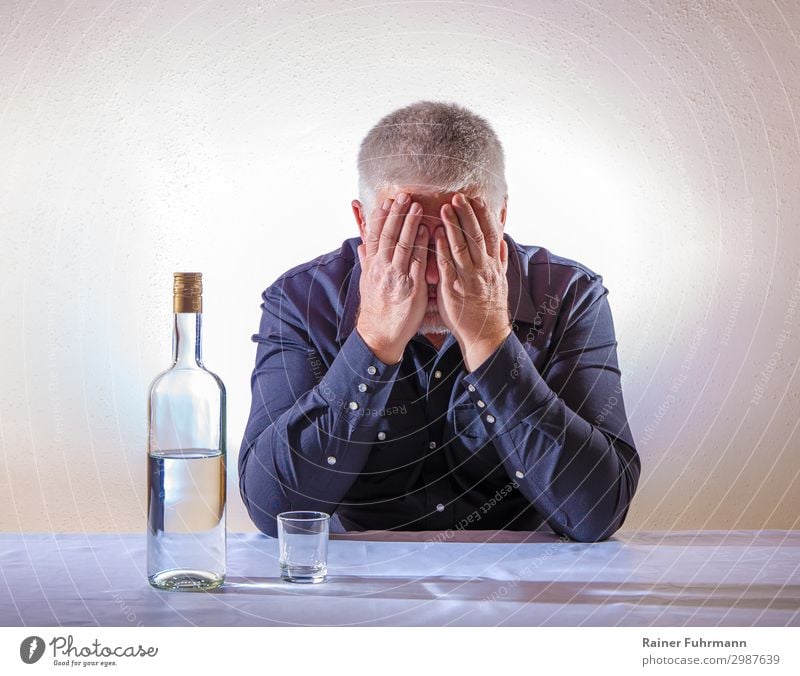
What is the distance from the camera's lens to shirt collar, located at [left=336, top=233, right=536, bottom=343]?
1097 mm

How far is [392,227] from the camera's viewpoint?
3.22 feet

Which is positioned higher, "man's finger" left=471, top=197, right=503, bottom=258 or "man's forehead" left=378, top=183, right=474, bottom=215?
"man's forehead" left=378, top=183, right=474, bottom=215

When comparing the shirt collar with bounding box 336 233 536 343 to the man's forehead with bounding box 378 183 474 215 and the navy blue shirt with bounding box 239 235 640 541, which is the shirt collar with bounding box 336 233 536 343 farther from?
the man's forehead with bounding box 378 183 474 215

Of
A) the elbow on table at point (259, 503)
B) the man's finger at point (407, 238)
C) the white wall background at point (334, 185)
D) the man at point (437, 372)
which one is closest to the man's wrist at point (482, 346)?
the man at point (437, 372)

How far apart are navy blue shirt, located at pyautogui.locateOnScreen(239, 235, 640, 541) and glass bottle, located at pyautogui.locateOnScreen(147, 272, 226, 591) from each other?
24cm

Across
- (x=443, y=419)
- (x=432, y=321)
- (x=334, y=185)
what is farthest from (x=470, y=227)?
(x=334, y=185)

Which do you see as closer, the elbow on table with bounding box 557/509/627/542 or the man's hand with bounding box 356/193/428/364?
the elbow on table with bounding box 557/509/627/542

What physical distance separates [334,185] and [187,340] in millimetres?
1058

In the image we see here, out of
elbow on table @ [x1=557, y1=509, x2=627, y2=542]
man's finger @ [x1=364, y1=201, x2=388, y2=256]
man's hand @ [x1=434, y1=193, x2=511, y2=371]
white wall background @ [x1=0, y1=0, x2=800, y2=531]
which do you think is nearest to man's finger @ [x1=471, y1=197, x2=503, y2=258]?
man's hand @ [x1=434, y1=193, x2=511, y2=371]
